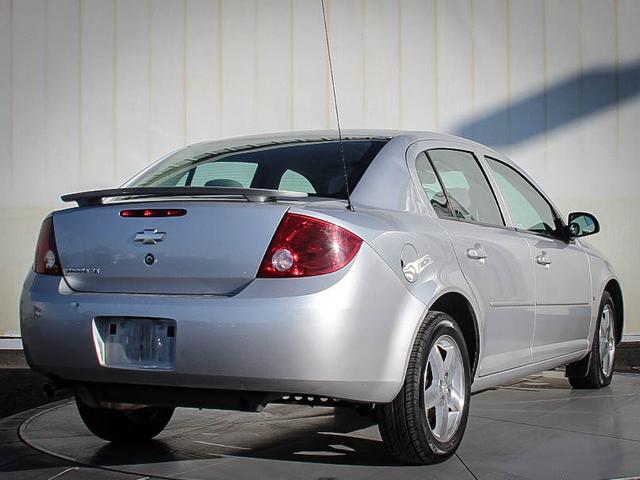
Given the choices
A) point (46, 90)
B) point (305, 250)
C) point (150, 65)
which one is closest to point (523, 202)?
point (305, 250)

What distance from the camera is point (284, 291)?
3500 mm

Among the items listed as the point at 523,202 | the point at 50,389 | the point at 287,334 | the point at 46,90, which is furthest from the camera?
the point at 46,90

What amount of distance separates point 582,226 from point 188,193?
3061 mm

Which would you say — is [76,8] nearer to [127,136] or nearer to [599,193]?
[127,136]

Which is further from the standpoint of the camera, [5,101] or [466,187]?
[5,101]

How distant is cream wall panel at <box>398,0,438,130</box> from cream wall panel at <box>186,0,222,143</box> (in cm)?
187

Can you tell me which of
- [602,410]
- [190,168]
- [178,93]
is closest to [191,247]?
[190,168]

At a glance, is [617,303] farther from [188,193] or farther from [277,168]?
[188,193]

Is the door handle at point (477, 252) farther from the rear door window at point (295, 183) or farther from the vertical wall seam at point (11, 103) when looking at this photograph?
the vertical wall seam at point (11, 103)

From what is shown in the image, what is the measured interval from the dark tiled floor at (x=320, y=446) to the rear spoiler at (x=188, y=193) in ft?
3.57

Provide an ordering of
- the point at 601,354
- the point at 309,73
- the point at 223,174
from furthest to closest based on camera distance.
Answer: the point at 309,73
the point at 601,354
the point at 223,174

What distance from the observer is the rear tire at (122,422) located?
4.54 metres

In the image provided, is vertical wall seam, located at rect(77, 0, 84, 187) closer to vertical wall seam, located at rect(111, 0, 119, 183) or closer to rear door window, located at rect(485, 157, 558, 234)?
vertical wall seam, located at rect(111, 0, 119, 183)

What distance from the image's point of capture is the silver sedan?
11.6ft
